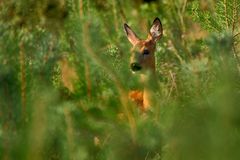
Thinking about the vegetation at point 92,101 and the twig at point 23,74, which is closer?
the vegetation at point 92,101

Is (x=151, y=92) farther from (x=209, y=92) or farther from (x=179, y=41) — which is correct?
(x=179, y=41)

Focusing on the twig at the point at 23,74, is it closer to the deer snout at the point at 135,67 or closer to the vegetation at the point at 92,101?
the vegetation at the point at 92,101

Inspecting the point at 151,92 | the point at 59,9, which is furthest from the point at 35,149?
the point at 59,9

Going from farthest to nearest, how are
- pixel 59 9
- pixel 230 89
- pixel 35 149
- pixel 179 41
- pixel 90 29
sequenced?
pixel 179 41, pixel 59 9, pixel 90 29, pixel 35 149, pixel 230 89

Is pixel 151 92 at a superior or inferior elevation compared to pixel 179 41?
superior

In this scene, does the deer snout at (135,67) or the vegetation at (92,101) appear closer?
the vegetation at (92,101)

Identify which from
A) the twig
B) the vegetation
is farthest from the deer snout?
the twig

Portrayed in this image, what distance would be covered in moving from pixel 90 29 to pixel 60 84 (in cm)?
27

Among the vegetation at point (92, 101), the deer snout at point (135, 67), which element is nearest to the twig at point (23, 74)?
the vegetation at point (92, 101)

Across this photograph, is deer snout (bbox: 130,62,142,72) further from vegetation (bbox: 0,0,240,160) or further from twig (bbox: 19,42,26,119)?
twig (bbox: 19,42,26,119)

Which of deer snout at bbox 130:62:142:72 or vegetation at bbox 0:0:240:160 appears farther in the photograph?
deer snout at bbox 130:62:142:72

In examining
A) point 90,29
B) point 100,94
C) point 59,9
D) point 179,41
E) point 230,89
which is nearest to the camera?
point 230,89

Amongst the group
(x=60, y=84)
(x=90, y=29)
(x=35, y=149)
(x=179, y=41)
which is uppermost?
(x=90, y=29)

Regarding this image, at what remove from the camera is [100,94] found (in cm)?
146
